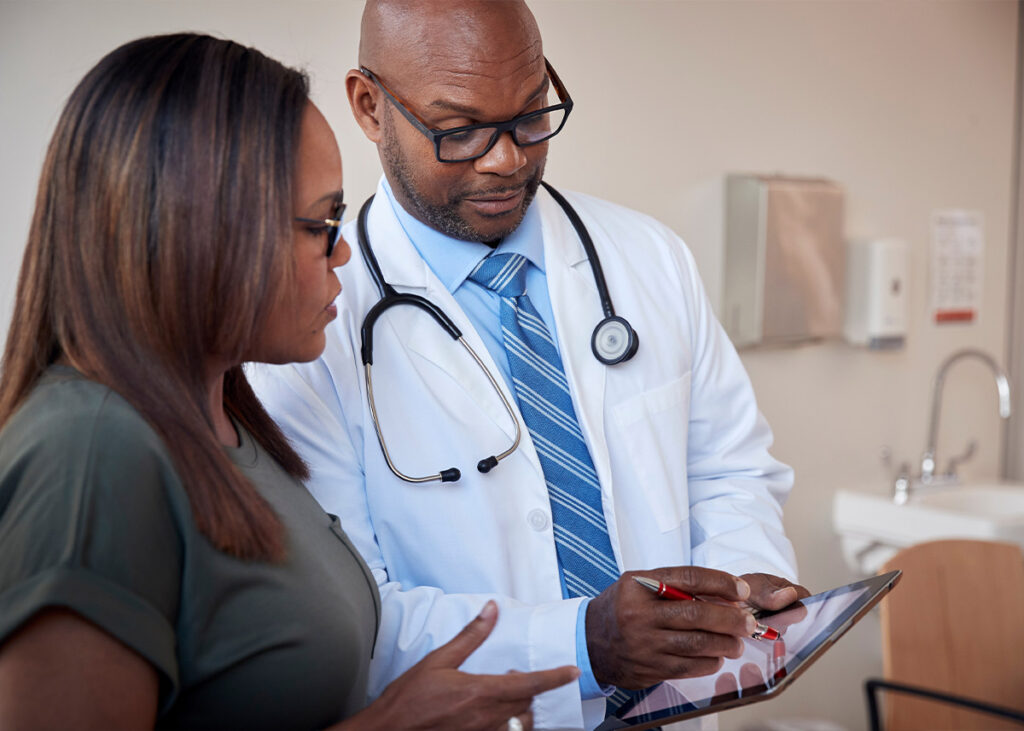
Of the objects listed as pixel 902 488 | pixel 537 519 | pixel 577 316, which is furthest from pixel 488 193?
pixel 902 488

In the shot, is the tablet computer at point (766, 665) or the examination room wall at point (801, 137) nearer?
the tablet computer at point (766, 665)

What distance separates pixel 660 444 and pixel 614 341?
17cm

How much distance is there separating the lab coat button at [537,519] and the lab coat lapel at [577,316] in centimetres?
10

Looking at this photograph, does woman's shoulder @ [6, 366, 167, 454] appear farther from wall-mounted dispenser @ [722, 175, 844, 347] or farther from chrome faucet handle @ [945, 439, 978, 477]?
chrome faucet handle @ [945, 439, 978, 477]

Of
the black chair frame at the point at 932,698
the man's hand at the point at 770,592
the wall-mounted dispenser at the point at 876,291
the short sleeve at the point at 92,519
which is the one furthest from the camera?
the wall-mounted dispenser at the point at 876,291

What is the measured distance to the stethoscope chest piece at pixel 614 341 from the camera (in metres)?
1.37

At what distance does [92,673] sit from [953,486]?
2.70 metres

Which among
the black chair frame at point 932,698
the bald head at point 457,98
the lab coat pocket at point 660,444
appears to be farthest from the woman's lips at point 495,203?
the black chair frame at point 932,698

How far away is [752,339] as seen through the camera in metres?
2.36

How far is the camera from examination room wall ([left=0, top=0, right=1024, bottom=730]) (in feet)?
5.47

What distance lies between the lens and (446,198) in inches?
52.1

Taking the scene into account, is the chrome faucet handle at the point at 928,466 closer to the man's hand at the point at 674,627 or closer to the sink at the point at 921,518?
the sink at the point at 921,518

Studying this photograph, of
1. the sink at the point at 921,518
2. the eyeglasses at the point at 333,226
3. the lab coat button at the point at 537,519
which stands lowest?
the sink at the point at 921,518

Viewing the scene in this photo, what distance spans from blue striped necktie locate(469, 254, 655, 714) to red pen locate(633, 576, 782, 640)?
10.6 inches
